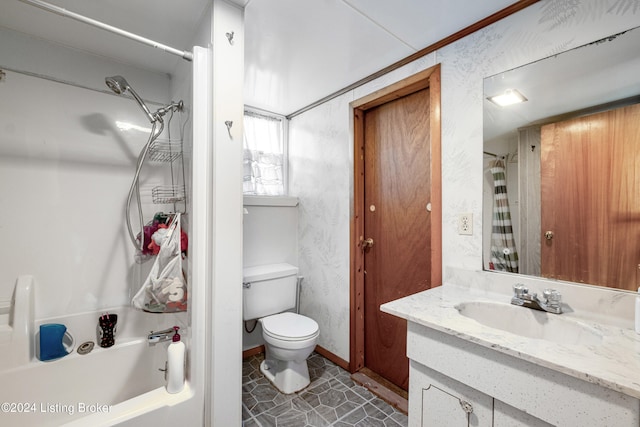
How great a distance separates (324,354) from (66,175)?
2245 mm

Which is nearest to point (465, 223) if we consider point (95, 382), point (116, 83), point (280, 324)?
point (280, 324)

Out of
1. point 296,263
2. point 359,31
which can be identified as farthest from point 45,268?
point 359,31

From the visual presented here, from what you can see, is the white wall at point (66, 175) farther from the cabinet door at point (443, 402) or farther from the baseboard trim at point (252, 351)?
the cabinet door at point (443, 402)

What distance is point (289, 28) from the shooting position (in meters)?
1.40

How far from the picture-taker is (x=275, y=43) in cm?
152

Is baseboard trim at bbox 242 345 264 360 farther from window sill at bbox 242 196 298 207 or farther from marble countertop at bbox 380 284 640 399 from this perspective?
marble countertop at bbox 380 284 640 399

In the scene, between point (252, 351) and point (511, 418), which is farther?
point (252, 351)

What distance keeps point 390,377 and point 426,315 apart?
114 cm

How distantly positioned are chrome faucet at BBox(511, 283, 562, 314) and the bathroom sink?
0.02 m

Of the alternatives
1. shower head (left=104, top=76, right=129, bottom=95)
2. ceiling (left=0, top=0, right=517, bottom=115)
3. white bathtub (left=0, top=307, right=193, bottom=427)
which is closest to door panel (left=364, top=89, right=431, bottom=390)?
ceiling (left=0, top=0, right=517, bottom=115)

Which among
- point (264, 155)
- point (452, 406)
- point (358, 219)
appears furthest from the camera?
point (264, 155)

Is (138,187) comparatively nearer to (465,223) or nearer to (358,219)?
(358,219)

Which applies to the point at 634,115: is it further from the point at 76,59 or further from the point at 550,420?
the point at 76,59

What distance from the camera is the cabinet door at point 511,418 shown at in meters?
0.79
